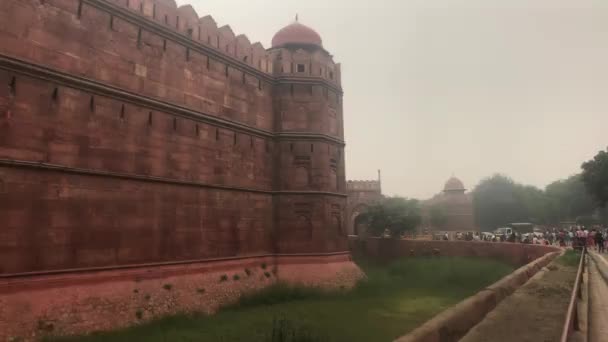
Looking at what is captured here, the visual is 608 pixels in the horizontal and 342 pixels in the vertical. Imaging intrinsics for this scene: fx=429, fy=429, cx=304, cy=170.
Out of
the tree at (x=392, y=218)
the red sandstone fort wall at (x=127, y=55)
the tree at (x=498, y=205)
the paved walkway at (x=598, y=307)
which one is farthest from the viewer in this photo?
the tree at (x=498, y=205)

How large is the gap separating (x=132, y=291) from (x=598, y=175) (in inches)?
1374

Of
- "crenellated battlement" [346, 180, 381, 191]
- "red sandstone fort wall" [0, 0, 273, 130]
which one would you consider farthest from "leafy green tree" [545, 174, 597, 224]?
"red sandstone fort wall" [0, 0, 273, 130]

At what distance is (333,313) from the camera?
498 inches

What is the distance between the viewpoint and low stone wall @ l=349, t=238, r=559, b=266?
22.2m

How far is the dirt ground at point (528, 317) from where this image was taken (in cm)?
409

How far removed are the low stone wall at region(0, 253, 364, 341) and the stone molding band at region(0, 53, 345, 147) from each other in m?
4.29

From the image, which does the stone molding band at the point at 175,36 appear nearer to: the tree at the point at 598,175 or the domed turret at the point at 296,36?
the domed turret at the point at 296,36

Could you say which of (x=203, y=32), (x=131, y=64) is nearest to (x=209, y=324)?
(x=131, y=64)

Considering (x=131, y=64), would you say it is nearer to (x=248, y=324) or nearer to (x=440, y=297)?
(x=248, y=324)

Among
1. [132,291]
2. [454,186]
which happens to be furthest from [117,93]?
[454,186]

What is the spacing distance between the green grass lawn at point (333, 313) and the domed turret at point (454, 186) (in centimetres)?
3459

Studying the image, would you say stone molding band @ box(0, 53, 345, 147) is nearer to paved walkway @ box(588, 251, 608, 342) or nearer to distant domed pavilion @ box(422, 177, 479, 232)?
paved walkway @ box(588, 251, 608, 342)

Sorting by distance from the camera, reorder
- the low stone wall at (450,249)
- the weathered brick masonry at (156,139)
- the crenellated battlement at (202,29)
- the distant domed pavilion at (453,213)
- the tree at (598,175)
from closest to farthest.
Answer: the weathered brick masonry at (156,139) < the crenellated battlement at (202,29) < the low stone wall at (450,249) < the tree at (598,175) < the distant domed pavilion at (453,213)

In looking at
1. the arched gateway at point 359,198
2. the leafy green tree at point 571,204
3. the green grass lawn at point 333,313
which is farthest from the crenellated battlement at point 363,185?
the leafy green tree at point 571,204
